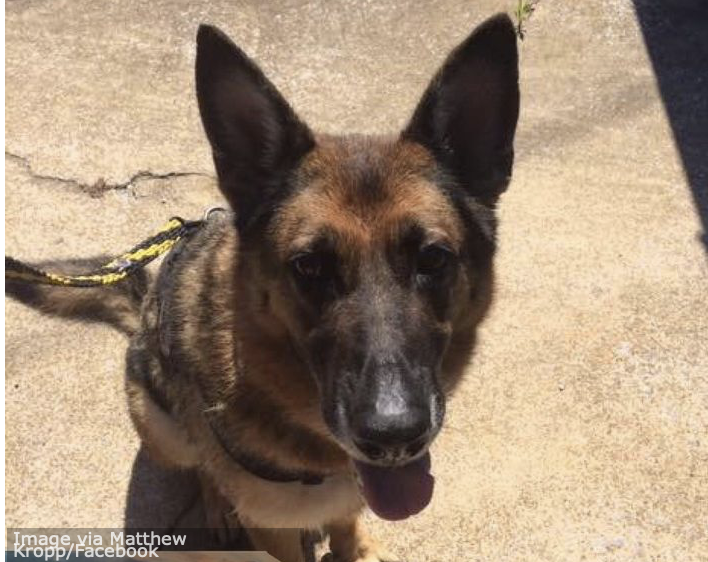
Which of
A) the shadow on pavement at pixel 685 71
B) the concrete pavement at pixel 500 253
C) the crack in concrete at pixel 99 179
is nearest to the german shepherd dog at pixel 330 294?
the concrete pavement at pixel 500 253

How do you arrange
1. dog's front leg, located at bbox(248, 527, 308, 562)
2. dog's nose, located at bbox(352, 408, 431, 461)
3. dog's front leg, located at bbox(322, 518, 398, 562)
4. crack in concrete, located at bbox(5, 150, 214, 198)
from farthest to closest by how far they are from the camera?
crack in concrete, located at bbox(5, 150, 214, 198)
dog's front leg, located at bbox(322, 518, 398, 562)
dog's front leg, located at bbox(248, 527, 308, 562)
dog's nose, located at bbox(352, 408, 431, 461)

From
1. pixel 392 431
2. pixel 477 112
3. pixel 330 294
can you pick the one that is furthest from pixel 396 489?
pixel 477 112

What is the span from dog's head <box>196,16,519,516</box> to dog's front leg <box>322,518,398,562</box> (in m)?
0.96

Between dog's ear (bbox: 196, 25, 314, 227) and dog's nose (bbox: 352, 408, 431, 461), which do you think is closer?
dog's nose (bbox: 352, 408, 431, 461)

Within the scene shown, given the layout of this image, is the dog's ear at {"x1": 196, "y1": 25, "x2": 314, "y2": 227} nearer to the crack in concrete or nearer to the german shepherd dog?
the german shepherd dog

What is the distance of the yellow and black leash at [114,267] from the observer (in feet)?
11.2

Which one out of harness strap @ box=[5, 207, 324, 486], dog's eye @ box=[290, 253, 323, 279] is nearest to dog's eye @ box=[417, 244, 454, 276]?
dog's eye @ box=[290, 253, 323, 279]

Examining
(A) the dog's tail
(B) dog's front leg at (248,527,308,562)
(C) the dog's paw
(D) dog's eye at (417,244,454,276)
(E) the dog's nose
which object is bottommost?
(C) the dog's paw

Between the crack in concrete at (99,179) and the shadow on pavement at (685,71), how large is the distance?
342cm

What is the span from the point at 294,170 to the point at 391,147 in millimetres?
372

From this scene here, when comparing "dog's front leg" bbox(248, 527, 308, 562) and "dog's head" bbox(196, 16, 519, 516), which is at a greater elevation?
"dog's head" bbox(196, 16, 519, 516)

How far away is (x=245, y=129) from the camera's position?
293 centimetres

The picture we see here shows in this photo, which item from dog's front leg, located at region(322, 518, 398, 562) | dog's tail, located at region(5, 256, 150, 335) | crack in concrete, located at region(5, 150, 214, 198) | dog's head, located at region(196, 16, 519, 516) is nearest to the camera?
dog's head, located at region(196, 16, 519, 516)

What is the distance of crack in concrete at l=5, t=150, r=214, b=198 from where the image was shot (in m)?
5.30
